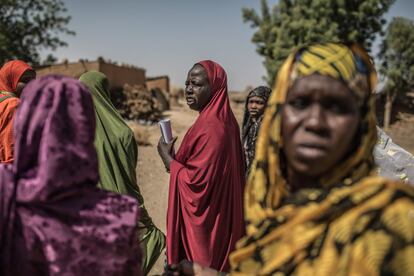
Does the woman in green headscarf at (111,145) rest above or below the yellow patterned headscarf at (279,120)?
below

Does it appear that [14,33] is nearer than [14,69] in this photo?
No

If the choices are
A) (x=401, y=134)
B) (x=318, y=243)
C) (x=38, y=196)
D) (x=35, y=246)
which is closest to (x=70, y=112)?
(x=38, y=196)

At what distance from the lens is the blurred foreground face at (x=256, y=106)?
506 centimetres

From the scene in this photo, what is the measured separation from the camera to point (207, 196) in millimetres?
3449

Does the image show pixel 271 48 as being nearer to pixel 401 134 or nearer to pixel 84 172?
pixel 401 134

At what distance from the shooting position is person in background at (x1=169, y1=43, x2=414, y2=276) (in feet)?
3.89

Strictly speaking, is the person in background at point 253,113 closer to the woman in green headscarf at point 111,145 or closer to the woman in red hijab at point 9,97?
the woman in green headscarf at point 111,145

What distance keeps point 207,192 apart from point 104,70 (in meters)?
19.7

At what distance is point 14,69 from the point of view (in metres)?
4.18

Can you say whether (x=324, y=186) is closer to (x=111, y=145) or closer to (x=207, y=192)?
(x=207, y=192)

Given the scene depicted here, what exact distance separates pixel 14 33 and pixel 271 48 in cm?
1622

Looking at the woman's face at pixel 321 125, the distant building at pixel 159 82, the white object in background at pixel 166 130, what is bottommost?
the distant building at pixel 159 82

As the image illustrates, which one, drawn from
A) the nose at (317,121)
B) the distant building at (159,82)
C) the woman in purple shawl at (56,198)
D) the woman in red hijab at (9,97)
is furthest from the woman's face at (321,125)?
the distant building at (159,82)

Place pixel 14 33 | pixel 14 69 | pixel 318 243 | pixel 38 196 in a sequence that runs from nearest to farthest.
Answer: pixel 318 243, pixel 38 196, pixel 14 69, pixel 14 33
